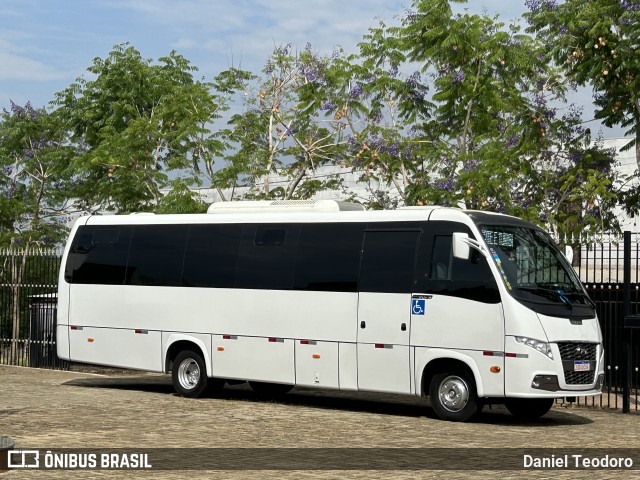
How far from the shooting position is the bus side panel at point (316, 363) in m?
19.6

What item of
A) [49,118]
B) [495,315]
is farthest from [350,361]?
[49,118]

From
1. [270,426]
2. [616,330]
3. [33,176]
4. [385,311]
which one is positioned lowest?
[270,426]

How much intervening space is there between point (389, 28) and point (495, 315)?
12402 mm

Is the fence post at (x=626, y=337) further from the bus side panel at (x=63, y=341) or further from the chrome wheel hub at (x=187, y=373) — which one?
the bus side panel at (x=63, y=341)

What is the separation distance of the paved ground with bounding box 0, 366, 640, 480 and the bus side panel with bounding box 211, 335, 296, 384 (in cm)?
49

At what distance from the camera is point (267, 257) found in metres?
20.8

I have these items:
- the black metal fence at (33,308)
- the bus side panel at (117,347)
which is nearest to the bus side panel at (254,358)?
the bus side panel at (117,347)

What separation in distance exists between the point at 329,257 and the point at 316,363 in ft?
5.49

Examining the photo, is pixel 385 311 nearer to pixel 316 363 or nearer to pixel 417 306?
pixel 417 306

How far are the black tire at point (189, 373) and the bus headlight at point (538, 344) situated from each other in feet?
20.4

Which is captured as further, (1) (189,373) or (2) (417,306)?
(1) (189,373)

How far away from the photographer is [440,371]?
18.5 meters

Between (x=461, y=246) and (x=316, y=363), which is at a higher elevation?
(x=461, y=246)

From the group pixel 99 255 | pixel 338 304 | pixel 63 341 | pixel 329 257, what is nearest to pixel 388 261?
pixel 338 304
